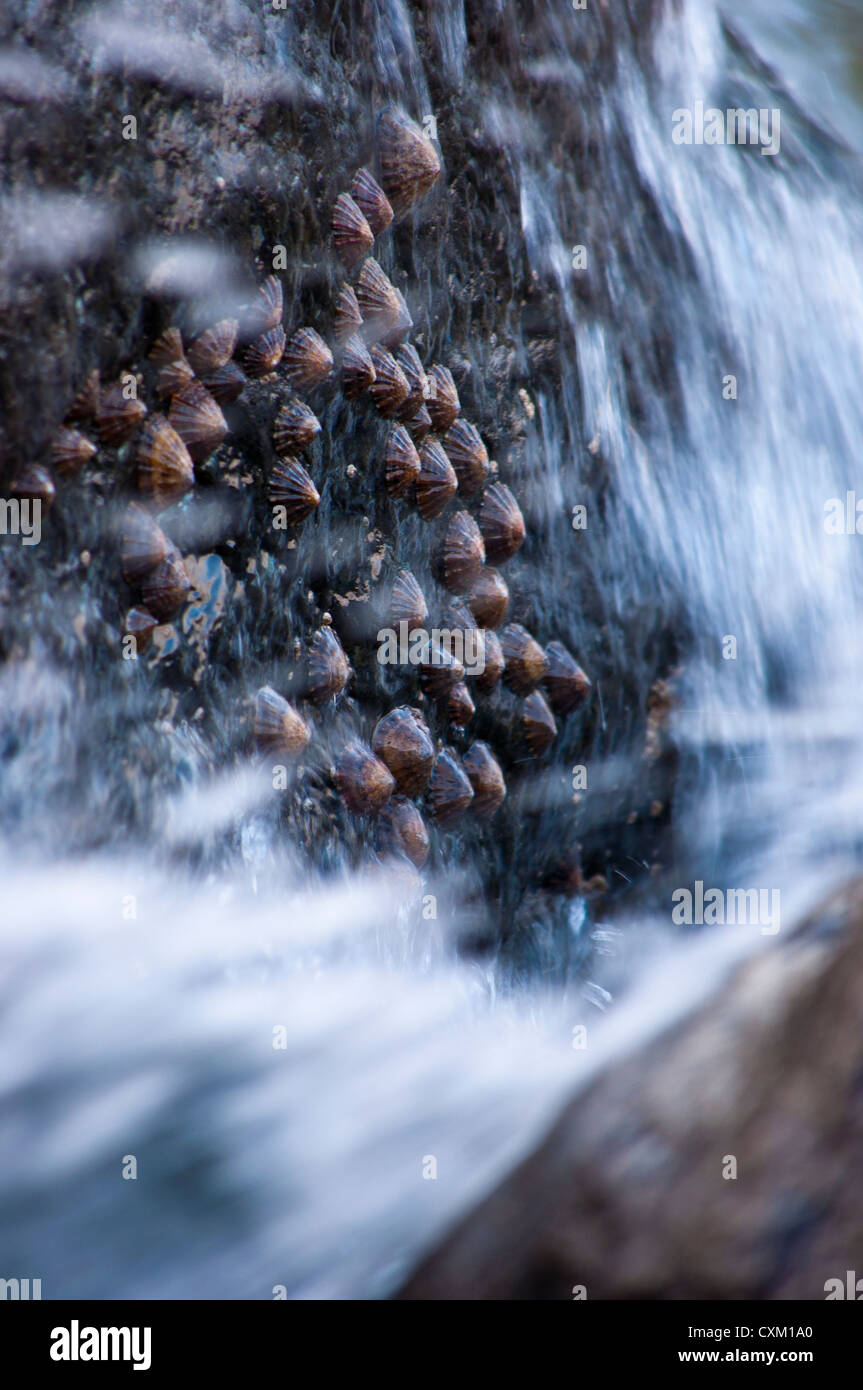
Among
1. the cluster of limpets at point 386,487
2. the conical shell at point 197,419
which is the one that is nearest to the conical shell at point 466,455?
the cluster of limpets at point 386,487

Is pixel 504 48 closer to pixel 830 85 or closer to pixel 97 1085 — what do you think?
pixel 97 1085

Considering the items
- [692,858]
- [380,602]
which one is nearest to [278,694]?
[380,602]

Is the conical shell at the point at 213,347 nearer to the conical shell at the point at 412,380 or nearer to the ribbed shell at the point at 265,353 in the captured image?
the ribbed shell at the point at 265,353

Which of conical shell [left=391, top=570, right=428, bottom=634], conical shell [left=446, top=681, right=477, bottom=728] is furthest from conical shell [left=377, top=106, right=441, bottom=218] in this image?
conical shell [left=446, top=681, right=477, bottom=728]

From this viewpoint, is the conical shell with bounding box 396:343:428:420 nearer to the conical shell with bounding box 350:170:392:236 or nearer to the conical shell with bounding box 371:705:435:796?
the conical shell with bounding box 350:170:392:236

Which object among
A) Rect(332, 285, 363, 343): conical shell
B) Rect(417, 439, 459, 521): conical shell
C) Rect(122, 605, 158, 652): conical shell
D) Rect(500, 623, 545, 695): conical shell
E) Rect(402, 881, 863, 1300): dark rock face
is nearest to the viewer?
Rect(402, 881, 863, 1300): dark rock face
